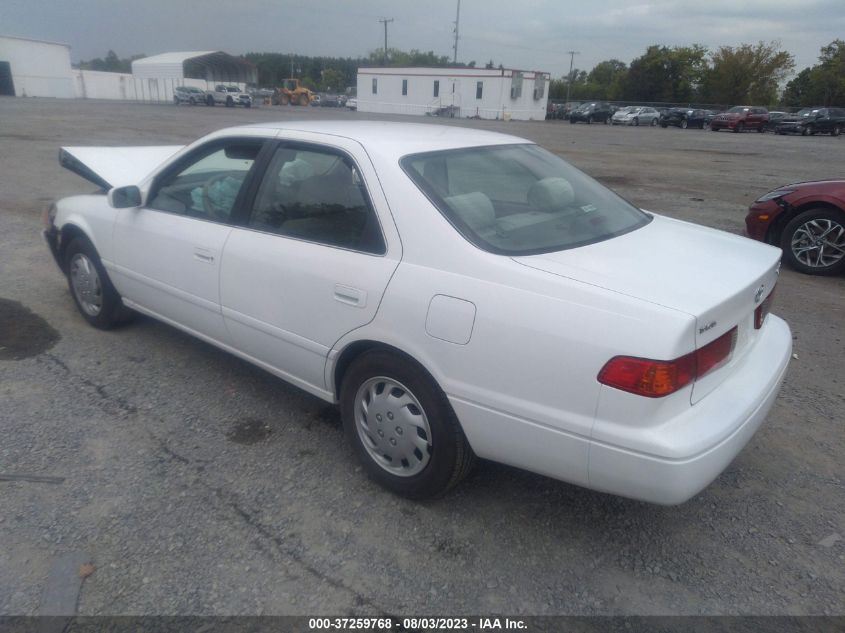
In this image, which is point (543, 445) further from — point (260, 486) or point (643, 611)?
point (260, 486)

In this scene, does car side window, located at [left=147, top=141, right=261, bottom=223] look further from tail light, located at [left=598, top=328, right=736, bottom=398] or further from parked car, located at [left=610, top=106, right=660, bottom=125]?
parked car, located at [left=610, top=106, right=660, bottom=125]

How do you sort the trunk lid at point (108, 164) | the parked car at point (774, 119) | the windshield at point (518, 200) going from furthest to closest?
the parked car at point (774, 119)
the trunk lid at point (108, 164)
the windshield at point (518, 200)

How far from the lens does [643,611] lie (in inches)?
93.3

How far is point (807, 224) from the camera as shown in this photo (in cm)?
658

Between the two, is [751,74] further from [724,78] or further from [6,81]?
[6,81]

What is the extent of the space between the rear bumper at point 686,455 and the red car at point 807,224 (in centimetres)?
485

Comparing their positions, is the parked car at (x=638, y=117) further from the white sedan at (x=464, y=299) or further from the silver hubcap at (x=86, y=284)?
the silver hubcap at (x=86, y=284)

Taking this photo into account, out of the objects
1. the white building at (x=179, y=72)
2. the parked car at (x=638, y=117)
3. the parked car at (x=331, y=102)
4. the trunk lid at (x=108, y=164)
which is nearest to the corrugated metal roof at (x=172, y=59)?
the white building at (x=179, y=72)

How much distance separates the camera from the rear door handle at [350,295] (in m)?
2.79

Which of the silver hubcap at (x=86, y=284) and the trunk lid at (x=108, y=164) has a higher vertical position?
the trunk lid at (x=108, y=164)

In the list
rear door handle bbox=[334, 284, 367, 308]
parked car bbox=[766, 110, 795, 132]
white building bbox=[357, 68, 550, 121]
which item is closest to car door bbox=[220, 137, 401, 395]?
rear door handle bbox=[334, 284, 367, 308]

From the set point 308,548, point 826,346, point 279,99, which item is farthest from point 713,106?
point 308,548

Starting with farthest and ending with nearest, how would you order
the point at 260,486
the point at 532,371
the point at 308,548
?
the point at 260,486 → the point at 308,548 → the point at 532,371

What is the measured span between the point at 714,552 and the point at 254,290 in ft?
8.00
